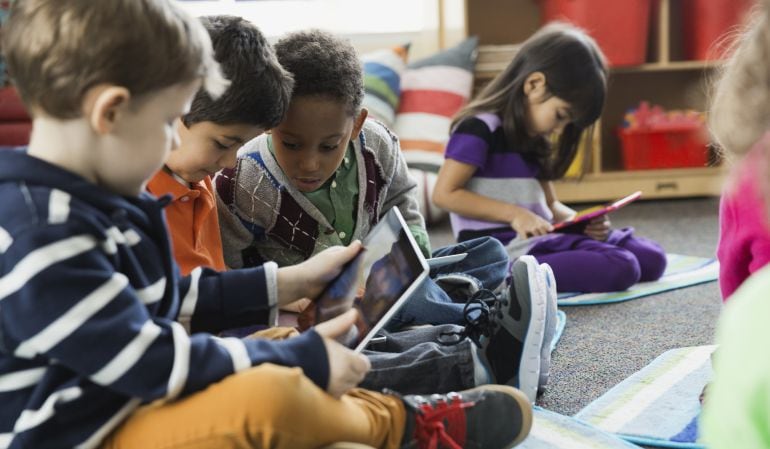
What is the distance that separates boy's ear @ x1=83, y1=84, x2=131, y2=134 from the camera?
2.34 feet

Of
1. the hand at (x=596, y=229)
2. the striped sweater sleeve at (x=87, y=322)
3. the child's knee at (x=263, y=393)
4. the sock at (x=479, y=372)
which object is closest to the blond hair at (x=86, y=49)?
the striped sweater sleeve at (x=87, y=322)

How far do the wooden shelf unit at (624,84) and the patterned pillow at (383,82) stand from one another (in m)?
0.26

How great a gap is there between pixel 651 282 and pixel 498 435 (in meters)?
0.94

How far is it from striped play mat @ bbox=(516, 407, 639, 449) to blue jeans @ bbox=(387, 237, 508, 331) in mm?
217

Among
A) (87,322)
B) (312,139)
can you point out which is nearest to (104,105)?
(87,322)

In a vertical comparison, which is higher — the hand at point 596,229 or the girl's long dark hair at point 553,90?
the girl's long dark hair at point 553,90

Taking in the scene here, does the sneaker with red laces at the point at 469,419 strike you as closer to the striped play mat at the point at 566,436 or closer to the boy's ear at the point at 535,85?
the striped play mat at the point at 566,436

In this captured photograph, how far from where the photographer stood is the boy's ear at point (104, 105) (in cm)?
71

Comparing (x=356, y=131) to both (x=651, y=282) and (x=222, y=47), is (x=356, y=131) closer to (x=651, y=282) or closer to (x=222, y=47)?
(x=222, y=47)

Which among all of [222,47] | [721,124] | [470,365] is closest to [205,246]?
[222,47]

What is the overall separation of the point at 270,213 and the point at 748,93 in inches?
27.1

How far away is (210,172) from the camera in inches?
42.8

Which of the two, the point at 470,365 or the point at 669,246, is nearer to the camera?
the point at 470,365

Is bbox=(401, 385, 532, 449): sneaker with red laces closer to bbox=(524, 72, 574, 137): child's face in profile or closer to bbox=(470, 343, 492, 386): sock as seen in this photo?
bbox=(470, 343, 492, 386): sock
